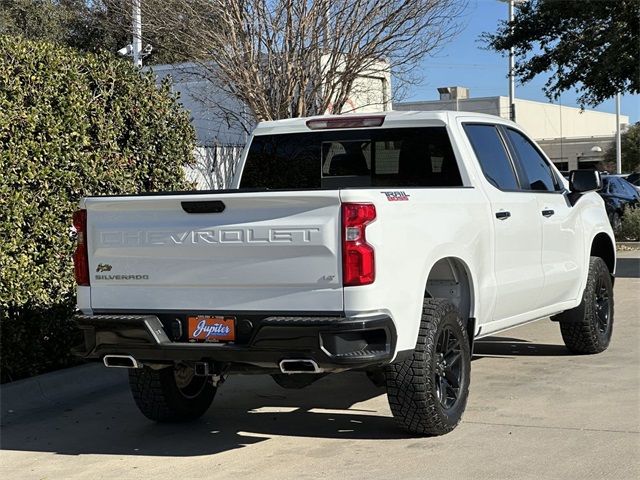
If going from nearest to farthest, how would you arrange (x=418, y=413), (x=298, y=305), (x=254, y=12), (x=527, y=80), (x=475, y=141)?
(x=298, y=305) → (x=418, y=413) → (x=475, y=141) → (x=254, y=12) → (x=527, y=80)

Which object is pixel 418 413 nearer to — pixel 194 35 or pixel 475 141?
pixel 475 141

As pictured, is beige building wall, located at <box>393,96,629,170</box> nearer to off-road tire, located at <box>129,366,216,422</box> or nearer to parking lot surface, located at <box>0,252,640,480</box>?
parking lot surface, located at <box>0,252,640,480</box>

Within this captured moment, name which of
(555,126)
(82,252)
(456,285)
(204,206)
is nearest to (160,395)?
(82,252)

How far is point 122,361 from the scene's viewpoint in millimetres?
6277

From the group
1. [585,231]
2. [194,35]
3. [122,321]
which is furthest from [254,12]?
[122,321]

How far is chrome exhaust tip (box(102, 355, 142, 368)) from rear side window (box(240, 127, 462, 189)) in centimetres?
221

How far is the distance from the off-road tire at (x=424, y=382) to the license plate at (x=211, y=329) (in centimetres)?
98

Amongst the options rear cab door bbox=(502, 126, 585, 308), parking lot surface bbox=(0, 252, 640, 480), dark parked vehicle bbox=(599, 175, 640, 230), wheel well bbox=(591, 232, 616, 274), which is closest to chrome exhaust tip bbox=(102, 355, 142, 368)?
parking lot surface bbox=(0, 252, 640, 480)

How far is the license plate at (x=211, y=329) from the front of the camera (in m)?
5.95

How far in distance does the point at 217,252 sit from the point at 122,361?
96 cm

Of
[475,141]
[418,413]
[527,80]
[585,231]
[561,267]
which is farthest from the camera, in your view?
[527,80]

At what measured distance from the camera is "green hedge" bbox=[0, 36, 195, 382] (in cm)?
808

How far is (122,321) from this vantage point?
6129mm

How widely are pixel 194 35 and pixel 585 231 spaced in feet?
25.6
